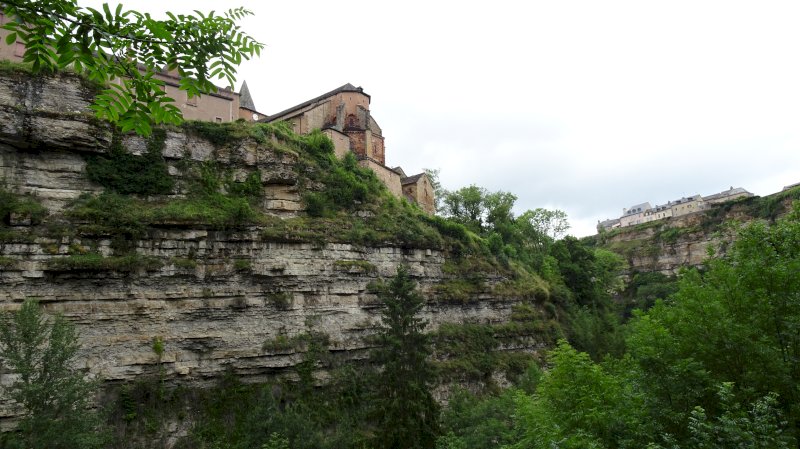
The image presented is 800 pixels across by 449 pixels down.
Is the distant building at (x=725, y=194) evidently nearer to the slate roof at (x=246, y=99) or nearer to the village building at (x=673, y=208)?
the village building at (x=673, y=208)

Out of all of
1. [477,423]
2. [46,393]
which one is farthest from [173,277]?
[477,423]

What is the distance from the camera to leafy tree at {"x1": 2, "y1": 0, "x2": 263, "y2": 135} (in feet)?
12.8

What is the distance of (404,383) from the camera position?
20.8 metres

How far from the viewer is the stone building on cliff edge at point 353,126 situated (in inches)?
1650

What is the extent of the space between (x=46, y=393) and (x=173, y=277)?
24.4 ft

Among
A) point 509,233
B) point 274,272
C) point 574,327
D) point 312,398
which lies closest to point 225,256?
point 274,272

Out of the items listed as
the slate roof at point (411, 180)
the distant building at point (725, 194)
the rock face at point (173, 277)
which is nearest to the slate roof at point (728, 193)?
the distant building at point (725, 194)

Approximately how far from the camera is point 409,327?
22594 millimetres

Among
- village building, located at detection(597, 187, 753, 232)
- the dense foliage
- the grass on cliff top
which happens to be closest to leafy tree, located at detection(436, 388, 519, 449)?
the dense foliage

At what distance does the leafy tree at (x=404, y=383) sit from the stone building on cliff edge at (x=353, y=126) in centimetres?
1993

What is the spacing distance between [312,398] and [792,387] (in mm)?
A: 18659

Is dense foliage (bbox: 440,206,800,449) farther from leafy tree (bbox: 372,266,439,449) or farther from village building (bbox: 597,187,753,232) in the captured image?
village building (bbox: 597,187,753,232)

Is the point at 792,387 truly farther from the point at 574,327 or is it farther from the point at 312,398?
the point at 574,327

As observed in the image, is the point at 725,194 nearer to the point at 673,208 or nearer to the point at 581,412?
the point at 673,208
